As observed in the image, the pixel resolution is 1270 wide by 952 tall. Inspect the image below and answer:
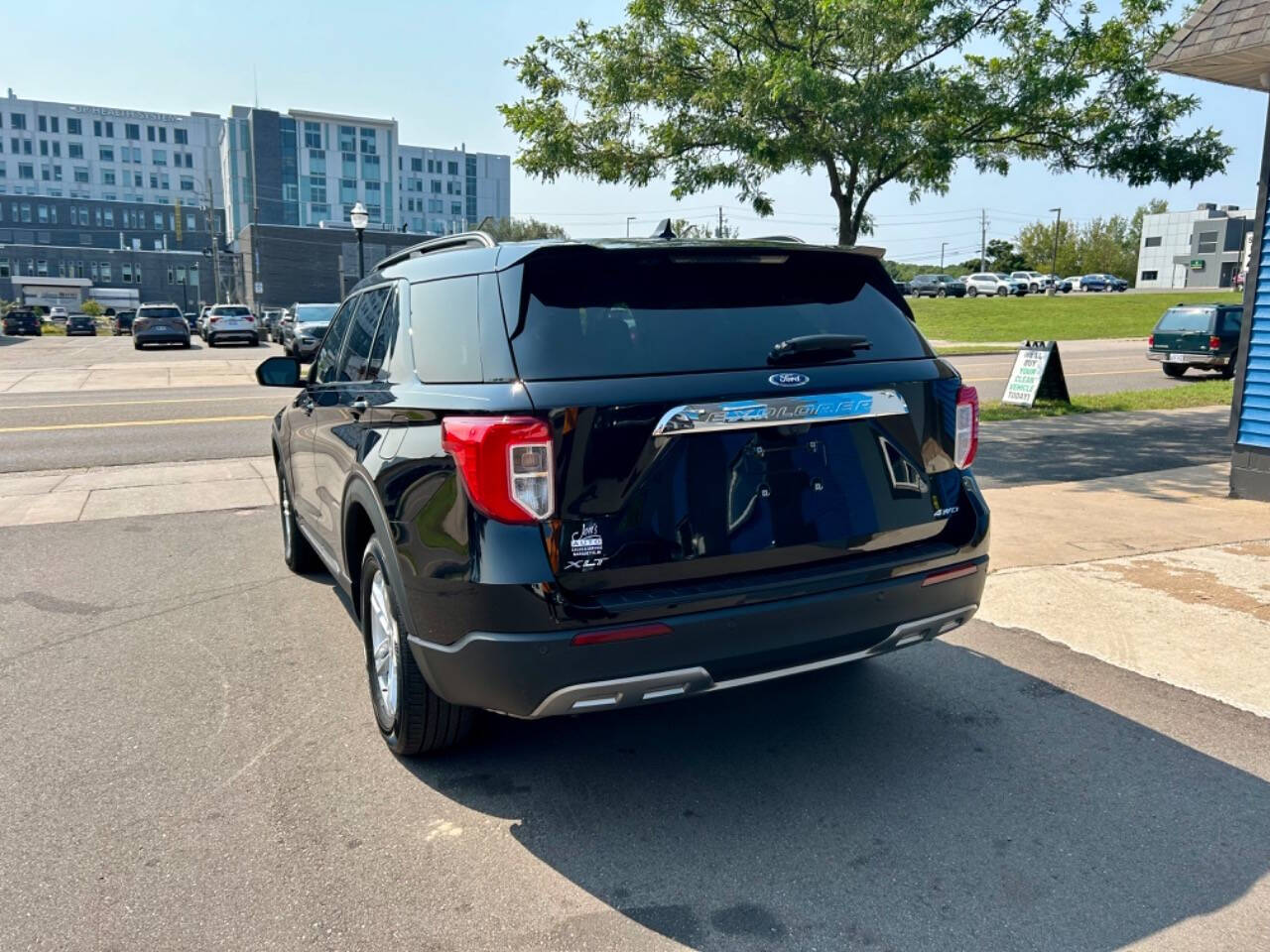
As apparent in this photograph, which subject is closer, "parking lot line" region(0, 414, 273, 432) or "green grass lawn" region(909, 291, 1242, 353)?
"parking lot line" region(0, 414, 273, 432)

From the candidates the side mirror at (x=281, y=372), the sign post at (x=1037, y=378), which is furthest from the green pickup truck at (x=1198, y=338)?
the side mirror at (x=281, y=372)

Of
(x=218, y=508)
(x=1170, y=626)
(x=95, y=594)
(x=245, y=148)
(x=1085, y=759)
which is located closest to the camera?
(x=1085, y=759)

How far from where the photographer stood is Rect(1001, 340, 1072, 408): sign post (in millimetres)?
15656

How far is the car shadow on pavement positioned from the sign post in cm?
1205

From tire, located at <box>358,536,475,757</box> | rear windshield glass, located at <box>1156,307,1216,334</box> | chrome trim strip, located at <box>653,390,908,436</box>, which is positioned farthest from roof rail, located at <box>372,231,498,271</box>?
rear windshield glass, located at <box>1156,307,1216,334</box>

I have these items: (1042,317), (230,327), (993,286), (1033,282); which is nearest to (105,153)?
(230,327)

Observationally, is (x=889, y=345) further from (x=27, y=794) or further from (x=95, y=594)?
(x=95, y=594)

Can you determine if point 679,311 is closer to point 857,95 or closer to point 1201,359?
point 857,95

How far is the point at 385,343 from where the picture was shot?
4.20 meters

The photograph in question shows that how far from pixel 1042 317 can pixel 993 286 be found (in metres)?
19.8

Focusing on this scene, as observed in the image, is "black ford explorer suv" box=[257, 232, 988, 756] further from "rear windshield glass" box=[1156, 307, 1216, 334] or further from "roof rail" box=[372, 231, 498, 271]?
"rear windshield glass" box=[1156, 307, 1216, 334]

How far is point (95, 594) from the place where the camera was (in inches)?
242

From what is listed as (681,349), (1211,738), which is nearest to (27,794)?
(681,349)

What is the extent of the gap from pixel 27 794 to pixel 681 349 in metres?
2.79
